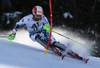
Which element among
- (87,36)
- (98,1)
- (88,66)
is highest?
(88,66)

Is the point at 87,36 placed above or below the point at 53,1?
below

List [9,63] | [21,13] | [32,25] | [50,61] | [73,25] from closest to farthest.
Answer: [9,63] < [50,61] < [32,25] < [73,25] < [21,13]

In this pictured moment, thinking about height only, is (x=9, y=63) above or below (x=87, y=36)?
above

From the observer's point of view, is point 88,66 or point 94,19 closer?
point 88,66

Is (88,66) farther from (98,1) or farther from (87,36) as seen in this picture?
(98,1)

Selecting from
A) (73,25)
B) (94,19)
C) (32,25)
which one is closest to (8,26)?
(73,25)

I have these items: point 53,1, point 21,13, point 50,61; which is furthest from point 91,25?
point 50,61

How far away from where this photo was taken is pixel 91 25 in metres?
14.7

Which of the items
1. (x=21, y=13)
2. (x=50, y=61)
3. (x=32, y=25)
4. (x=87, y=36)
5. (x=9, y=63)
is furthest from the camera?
(x=21, y=13)

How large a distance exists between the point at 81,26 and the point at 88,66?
11110 millimetres

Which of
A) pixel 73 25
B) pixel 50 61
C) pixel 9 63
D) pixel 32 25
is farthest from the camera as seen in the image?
pixel 73 25

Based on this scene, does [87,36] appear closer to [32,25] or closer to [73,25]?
[73,25]

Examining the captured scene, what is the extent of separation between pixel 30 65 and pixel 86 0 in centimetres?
1362

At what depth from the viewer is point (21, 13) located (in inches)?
615
